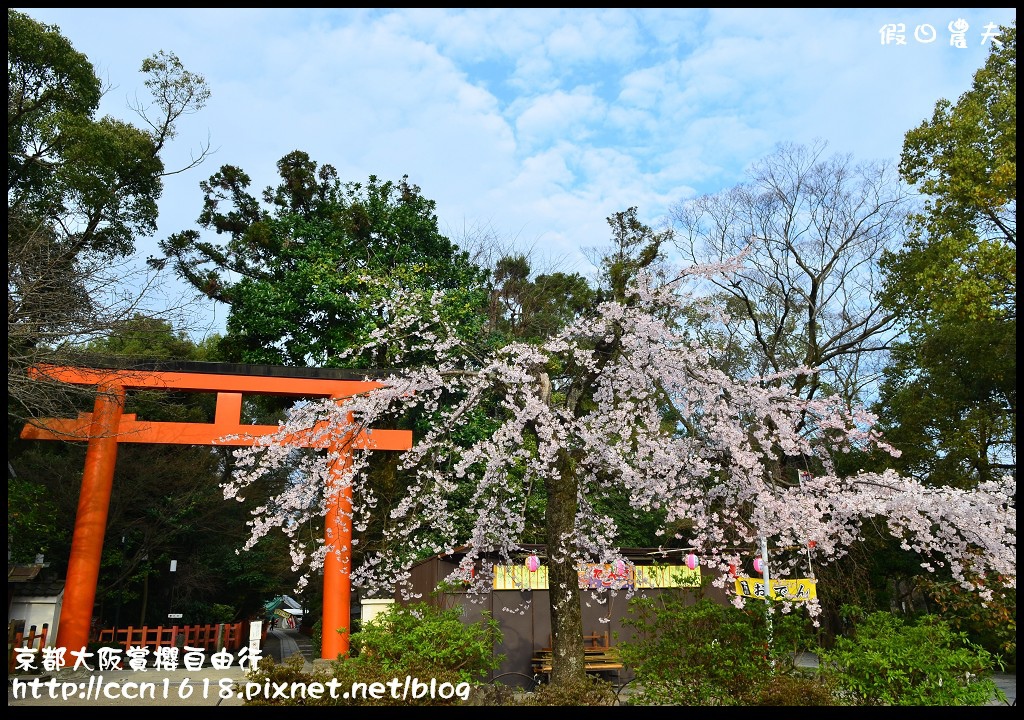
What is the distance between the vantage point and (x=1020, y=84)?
6.34m

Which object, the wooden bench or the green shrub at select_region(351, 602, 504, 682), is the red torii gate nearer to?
the wooden bench

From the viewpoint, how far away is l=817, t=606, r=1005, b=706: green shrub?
6.05 meters

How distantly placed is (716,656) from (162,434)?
31.8 feet

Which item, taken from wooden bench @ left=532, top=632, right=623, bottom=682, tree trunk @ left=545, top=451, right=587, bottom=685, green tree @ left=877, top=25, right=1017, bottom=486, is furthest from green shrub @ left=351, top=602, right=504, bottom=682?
green tree @ left=877, top=25, right=1017, bottom=486

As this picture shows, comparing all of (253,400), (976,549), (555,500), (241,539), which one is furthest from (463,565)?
(253,400)

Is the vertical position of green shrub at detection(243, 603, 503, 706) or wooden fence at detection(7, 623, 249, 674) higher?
green shrub at detection(243, 603, 503, 706)

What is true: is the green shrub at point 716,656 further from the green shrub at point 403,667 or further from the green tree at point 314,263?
the green tree at point 314,263

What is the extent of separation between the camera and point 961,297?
10.9 meters

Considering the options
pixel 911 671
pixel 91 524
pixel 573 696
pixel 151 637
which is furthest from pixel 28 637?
pixel 911 671

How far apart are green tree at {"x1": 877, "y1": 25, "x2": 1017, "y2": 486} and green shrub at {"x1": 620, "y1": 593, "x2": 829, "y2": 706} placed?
24.3ft
